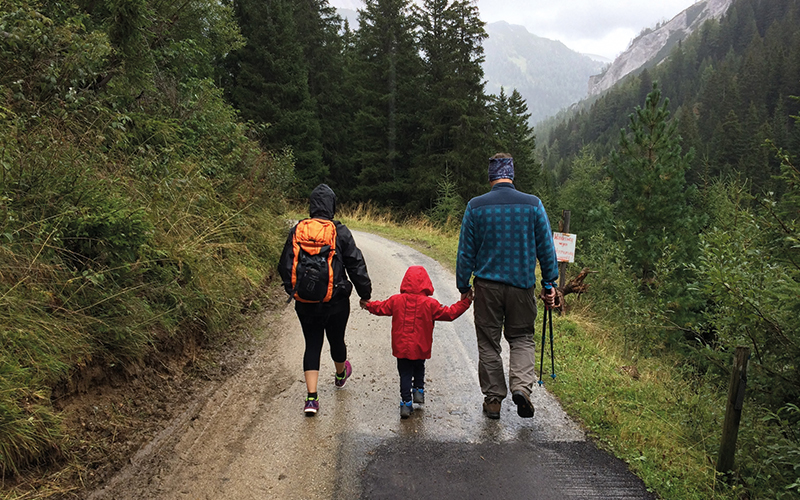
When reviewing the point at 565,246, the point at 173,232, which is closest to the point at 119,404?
the point at 173,232

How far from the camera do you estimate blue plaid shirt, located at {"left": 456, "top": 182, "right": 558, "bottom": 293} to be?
12.8ft

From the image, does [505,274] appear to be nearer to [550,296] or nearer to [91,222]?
[550,296]

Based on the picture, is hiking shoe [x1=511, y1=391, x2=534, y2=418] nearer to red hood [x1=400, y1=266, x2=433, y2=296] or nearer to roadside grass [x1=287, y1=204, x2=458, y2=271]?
red hood [x1=400, y1=266, x2=433, y2=296]

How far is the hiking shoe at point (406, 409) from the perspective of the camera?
4035mm

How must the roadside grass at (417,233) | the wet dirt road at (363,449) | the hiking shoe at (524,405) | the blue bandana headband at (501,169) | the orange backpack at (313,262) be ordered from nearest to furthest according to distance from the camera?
the wet dirt road at (363,449)
the hiking shoe at (524,405)
the orange backpack at (313,262)
the blue bandana headband at (501,169)
the roadside grass at (417,233)

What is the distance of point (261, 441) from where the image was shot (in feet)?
11.9

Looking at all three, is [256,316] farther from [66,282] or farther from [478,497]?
[478,497]

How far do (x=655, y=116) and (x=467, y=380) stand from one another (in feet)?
59.0

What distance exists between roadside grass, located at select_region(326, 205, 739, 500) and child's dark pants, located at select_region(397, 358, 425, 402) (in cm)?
148

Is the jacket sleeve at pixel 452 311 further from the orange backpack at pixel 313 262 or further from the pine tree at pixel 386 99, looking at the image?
the pine tree at pixel 386 99

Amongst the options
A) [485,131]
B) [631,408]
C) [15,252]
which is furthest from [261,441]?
[485,131]

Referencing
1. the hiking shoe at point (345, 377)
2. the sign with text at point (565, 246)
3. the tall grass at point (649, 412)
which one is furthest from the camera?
the sign with text at point (565, 246)

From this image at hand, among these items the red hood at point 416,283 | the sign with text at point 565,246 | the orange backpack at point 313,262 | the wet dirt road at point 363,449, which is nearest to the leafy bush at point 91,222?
the wet dirt road at point 363,449

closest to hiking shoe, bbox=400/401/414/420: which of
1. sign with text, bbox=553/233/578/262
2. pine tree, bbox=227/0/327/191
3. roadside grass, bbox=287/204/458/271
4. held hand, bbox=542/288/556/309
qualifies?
held hand, bbox=542/288/556/309
